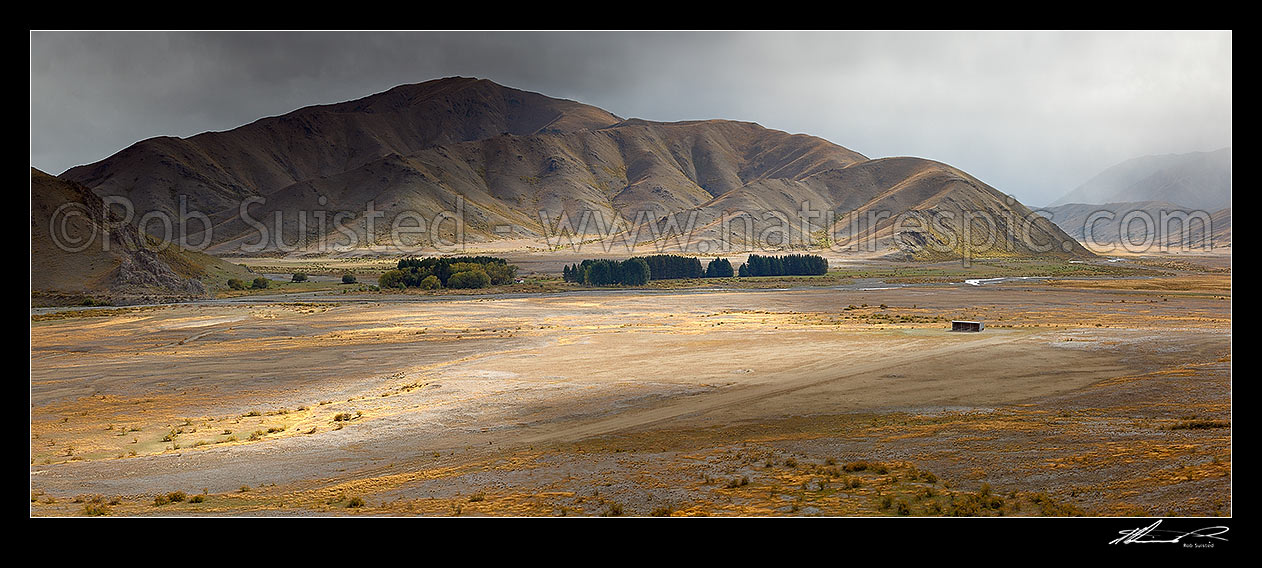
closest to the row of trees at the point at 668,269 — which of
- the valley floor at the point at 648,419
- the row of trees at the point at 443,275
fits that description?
the row of trees at the point at 443,275

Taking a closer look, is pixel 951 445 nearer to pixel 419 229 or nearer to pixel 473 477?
pixel 473 477

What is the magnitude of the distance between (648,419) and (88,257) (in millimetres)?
72105

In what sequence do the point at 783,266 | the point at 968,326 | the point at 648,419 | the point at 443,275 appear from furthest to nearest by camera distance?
the point at 783,266 → the point at 443,275 → the point at 968,326 → the point at 648,419

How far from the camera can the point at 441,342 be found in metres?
37.4

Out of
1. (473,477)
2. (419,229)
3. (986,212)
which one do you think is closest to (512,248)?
(419,229)

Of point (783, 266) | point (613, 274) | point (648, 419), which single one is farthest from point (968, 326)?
point (783, 266)
